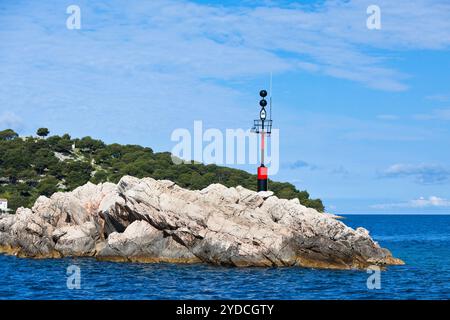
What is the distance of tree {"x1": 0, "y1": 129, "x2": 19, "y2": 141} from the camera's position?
449ft

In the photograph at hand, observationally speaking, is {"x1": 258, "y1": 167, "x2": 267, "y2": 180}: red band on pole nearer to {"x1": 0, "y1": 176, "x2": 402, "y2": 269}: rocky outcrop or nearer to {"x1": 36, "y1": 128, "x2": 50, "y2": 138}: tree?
{"x1": 0, "y1": 176, "x2": 402, "y2": 269}: rocky outcrop

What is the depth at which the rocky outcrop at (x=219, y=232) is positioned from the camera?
4038cm

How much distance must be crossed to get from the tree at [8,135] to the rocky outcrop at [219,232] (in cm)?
9809

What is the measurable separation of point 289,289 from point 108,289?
928 cm

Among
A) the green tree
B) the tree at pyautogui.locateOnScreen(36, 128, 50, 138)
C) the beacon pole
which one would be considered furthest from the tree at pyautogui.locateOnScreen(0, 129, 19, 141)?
the beacon pole

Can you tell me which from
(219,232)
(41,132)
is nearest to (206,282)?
(219,232)

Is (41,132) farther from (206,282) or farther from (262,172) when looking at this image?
(206,282)

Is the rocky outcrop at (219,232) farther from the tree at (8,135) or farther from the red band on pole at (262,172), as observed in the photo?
the tree at (8,135)

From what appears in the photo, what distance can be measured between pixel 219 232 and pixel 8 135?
356 feet

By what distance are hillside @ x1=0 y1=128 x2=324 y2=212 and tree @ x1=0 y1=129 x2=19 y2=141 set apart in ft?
19.5

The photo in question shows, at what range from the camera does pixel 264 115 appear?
5234 centimetres

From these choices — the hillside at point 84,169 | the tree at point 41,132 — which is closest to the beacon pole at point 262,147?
the hillside at point 84,169

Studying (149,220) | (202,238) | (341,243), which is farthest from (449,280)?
(149,220)
